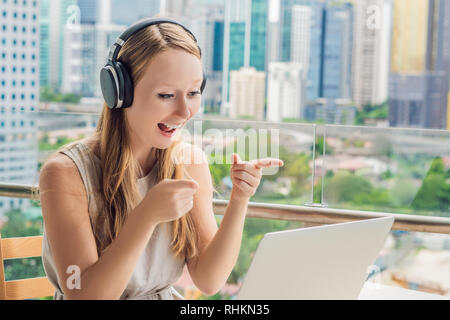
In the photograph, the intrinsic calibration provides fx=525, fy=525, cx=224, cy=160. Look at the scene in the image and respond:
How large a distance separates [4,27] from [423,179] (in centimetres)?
603

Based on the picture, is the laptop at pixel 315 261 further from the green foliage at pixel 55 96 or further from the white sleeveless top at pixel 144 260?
the green foliage at pixel 55 96

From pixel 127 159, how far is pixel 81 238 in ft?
0.63

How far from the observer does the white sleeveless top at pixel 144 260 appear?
0.95 m

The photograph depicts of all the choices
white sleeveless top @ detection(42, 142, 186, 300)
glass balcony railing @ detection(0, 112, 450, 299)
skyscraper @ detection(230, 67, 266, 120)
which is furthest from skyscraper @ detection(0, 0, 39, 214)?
skyscraper @ detection(230, 67, 266, 120)

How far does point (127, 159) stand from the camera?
99 centimetres

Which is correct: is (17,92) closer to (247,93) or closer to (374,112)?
(247,93)

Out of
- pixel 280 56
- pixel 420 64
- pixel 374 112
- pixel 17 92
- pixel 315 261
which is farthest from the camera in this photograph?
pixel 374 112

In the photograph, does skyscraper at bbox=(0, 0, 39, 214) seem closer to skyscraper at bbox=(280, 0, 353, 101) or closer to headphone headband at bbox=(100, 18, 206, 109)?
headphone headband at bbox=(100, 18, 206, 109)

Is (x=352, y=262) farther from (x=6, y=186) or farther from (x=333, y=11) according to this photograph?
(x=333, y=11)

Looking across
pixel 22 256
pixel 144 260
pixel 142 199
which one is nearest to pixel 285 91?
pixel 22 256

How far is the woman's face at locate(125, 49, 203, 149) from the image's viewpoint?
90 centimetres

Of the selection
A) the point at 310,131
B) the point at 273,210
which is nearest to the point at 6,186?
the point at 273,210

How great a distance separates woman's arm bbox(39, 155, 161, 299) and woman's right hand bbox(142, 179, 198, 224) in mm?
16

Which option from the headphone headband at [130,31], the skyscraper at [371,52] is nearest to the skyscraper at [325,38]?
the skyscraper at [371,52]
